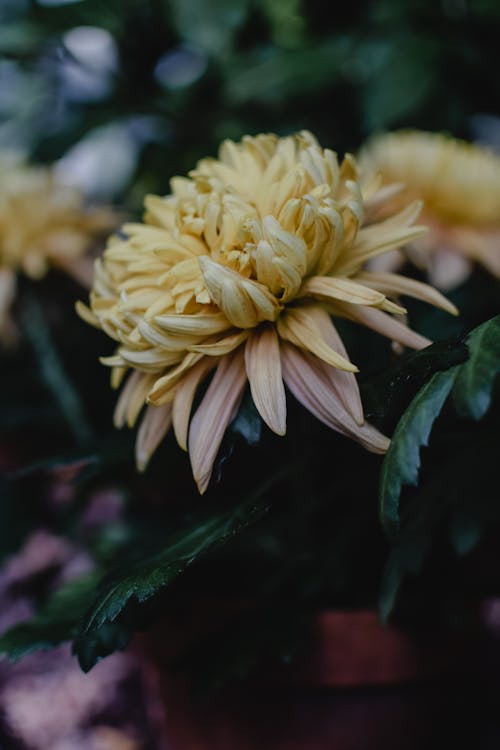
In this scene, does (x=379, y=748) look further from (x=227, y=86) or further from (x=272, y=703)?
(x=227, y=86)

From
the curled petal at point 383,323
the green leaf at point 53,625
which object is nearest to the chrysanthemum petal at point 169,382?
the curled petal at point 383,323

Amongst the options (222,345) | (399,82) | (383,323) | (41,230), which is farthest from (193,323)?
(399,82)

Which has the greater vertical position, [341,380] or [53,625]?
[341,380]

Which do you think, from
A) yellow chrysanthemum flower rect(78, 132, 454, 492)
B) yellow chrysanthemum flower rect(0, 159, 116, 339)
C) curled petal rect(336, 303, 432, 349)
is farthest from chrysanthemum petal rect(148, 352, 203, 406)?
yellow chrysanthemum flower rect(0, 159, 116, 339)

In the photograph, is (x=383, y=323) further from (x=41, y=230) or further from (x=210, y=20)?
(x=210, y=20)

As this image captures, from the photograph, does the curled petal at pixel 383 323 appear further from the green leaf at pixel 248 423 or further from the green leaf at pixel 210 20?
the green leaf at pixel 210 20

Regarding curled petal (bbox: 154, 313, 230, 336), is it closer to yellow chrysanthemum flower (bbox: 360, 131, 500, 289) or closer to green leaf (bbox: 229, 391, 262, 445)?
green leaf (bbox: 229, 391, 262, 445)
